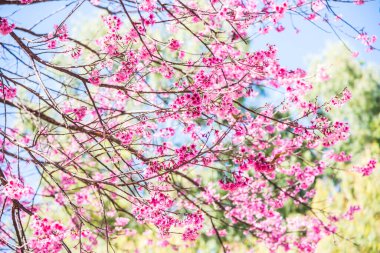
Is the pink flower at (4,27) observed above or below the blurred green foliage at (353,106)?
below

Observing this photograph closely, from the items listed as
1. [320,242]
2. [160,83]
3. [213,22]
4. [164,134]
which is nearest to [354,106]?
[160,83]

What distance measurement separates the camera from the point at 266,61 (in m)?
3.80

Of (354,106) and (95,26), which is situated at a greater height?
(95,26)

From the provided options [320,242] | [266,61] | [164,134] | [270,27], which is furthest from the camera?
[320,242]

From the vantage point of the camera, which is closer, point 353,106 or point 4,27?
point 4,27

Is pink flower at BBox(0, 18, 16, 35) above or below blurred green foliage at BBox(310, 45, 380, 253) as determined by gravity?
below

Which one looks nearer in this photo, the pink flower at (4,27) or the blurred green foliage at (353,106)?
the pink flower at (4,27)

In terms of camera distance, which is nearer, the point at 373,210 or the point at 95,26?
the point at 373,210

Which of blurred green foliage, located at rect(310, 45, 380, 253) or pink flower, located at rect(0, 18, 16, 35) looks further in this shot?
blurred green foliage, located at rect(310, 45, 380, 253)

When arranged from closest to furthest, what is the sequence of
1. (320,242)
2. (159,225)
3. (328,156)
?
(159,225)
(328,156)
(320,242)

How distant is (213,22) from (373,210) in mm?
4911

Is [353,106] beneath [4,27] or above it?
above

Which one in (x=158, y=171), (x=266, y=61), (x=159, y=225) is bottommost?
(x=159, y=225)

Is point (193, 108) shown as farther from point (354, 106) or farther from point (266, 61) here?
point (354, 106)
